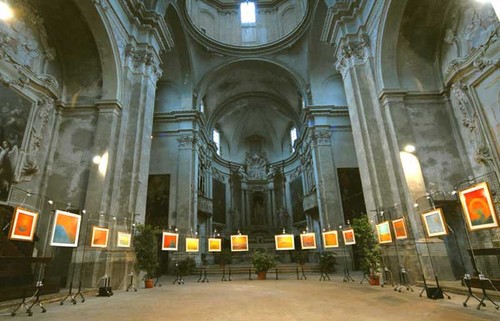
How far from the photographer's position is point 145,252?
9789 mm

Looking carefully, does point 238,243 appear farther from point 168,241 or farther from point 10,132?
point 10,132

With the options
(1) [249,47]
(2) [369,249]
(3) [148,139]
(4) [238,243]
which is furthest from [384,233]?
(1) [249,47]

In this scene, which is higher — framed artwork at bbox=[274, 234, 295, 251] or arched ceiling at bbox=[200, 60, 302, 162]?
arched ceiling at bbox=[200, 60, 302, 162]

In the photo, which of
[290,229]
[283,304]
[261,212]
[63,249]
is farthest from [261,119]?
[283,304]

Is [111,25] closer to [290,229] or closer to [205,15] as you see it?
[205,15]

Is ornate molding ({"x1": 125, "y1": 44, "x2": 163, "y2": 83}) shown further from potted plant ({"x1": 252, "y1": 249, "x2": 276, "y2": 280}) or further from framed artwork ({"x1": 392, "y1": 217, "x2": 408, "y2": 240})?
framed artwork ({"x1": 392, "y1": 217, "x2": 408, "y2": 240})

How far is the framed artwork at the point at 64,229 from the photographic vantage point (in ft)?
22.2

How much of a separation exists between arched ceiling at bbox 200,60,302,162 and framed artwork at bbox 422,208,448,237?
1683cm

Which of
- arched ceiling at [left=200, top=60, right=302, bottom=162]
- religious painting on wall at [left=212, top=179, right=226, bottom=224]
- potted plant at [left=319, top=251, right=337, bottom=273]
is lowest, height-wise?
potted plant at [left=319, top=251, right=337, bottom=273]

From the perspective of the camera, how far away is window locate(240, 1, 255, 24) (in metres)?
24.1

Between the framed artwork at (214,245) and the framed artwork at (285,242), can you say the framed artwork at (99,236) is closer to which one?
the framed artwork at (214,245)

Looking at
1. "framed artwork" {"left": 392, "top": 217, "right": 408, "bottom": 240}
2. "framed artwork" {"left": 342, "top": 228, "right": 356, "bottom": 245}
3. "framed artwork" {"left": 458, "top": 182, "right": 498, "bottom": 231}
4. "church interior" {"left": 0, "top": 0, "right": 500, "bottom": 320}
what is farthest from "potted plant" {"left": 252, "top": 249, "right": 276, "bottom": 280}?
"framed artwork" {"left": 458, "top": 182, "right": 498, "bottom": 231}

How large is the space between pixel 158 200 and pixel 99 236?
935 centimetres

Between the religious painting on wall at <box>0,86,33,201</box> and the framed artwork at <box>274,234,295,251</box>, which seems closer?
the religious painting on wall at <box>0,86,33,201</box>
